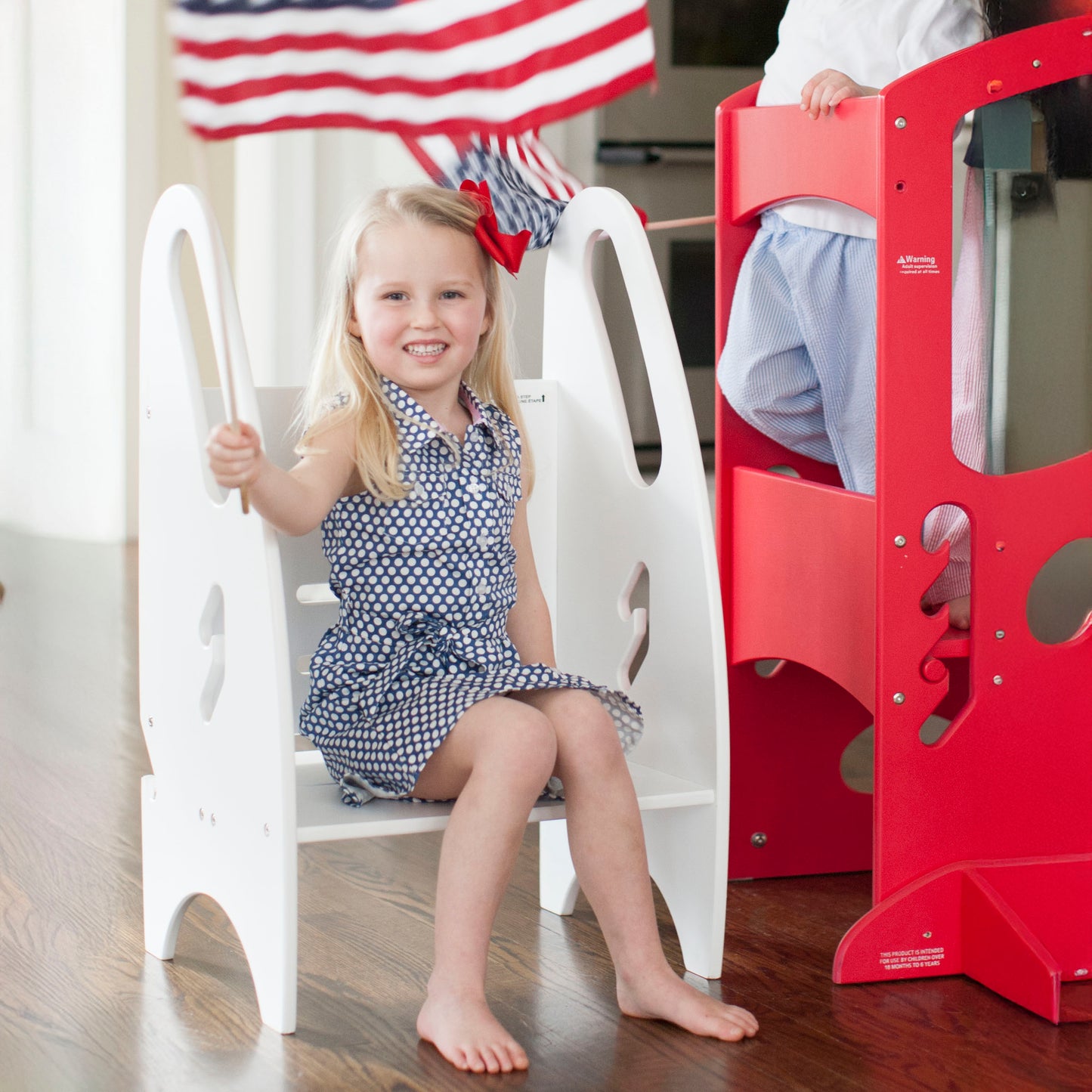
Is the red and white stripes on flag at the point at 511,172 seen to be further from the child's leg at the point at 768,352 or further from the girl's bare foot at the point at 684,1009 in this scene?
the girl's bare foot at the point at 684,1009

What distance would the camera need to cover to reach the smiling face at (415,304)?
4.28 feet

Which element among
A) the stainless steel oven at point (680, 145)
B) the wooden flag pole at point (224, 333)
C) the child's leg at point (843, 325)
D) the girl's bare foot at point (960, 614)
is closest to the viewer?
the wooden flag pole at point (224, 333)

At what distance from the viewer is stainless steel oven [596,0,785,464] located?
3914mm

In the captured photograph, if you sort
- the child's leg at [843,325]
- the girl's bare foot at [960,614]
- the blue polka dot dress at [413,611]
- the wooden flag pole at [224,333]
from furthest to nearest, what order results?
the child's leg at [843,325] → the girl's bare foot at [960,614] → the blue polka dot dress at [413,611] → the wooden flag pole at [224,333]

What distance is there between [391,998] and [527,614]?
0.35 metres

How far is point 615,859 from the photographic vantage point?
120 centimetres

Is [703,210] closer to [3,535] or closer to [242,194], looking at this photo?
[242,194]

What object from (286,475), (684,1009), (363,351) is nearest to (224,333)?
(286,475)

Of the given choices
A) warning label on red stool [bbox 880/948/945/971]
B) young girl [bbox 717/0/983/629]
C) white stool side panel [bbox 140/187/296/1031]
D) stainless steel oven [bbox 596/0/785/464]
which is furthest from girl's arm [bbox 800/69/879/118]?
stainless steel oven [bbox 596/0/785/464]

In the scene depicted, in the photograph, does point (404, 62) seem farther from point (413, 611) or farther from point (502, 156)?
point (413, 611)

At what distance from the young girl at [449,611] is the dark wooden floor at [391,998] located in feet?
0.18

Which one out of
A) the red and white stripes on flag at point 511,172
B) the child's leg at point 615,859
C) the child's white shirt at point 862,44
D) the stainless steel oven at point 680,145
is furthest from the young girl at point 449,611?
the stainless steel oven at point 680,145

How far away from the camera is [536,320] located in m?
3.91

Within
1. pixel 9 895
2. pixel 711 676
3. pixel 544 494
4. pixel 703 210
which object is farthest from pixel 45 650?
pixel 703 210
